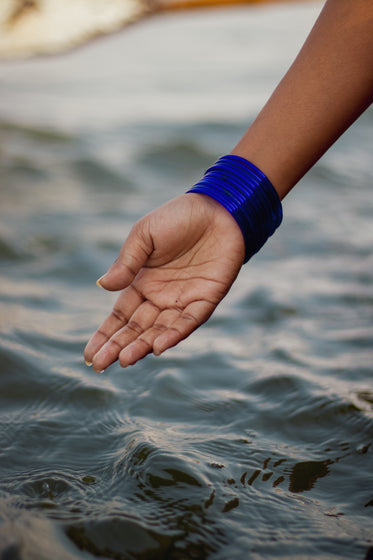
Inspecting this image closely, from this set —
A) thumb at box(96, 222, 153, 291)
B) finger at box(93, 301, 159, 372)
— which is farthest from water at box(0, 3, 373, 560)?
thumb at box(96, 222, 153, 291)

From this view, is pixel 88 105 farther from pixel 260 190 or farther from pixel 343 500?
pixel 343 500

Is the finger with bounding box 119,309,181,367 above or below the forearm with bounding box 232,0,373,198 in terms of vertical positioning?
below

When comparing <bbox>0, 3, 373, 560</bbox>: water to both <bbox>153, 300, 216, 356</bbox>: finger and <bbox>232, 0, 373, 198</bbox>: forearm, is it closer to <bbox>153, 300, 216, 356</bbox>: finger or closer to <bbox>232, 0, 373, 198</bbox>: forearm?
<bbox>153, 300, 216, 356</bbox>: finger

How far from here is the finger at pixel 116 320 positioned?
1.88 meters

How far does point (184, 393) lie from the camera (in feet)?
7.01

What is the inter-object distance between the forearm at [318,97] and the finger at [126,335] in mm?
572

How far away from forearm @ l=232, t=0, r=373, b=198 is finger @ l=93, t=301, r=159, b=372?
57cm

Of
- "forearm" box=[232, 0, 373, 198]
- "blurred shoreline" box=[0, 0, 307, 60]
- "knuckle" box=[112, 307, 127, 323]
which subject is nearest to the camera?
"forearm" box=[232, 0, 373, 198]

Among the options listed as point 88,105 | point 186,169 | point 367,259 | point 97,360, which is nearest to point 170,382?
point 97,360

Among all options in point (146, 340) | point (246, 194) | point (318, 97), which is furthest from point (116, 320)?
point (318, 97)

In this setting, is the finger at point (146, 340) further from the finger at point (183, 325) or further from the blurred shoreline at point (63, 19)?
the blurred shoreline at point (63, 19)

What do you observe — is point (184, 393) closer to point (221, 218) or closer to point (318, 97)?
point (221, 218)

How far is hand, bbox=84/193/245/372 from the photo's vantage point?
1830 mm

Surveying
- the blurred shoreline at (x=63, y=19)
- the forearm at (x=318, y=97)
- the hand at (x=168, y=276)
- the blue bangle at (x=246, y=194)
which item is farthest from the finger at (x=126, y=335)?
the blurred shoreline at (x=63, y=19)
